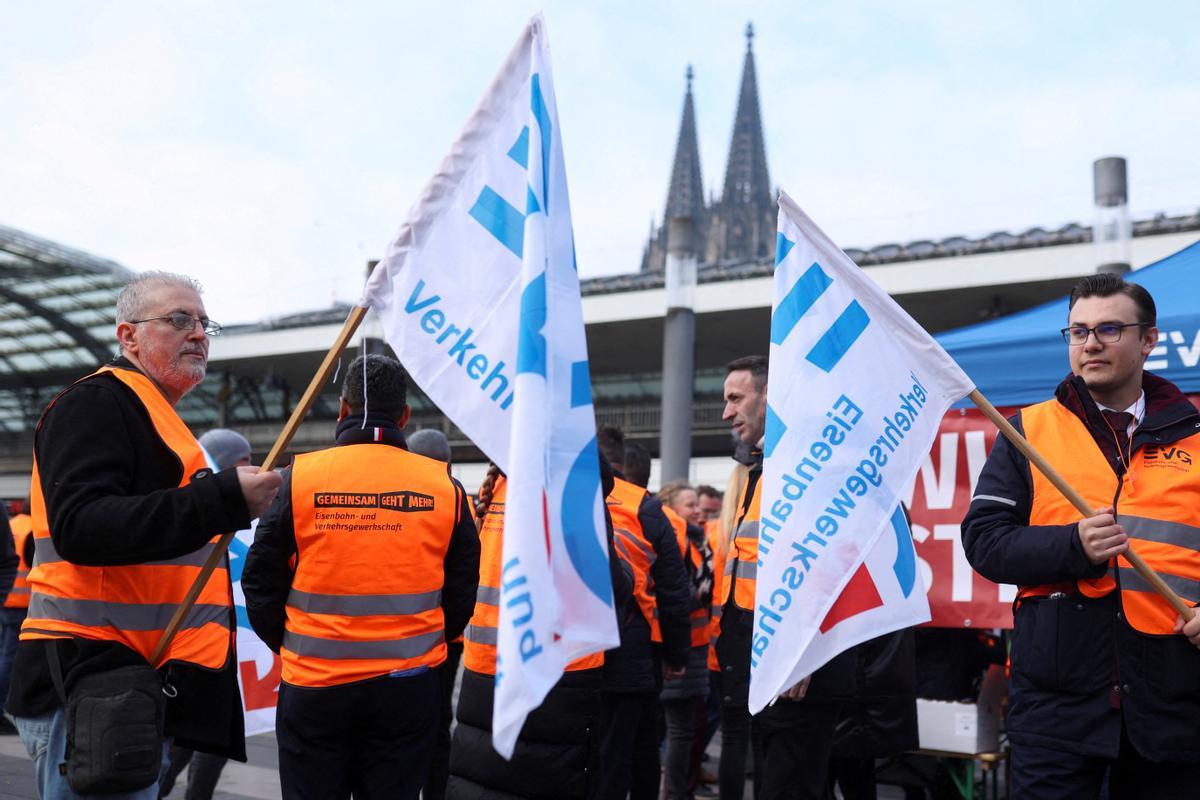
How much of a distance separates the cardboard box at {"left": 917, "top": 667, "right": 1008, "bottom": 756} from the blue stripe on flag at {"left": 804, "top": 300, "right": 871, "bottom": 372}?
240 centimetres

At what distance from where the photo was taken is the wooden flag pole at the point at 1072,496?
274cm

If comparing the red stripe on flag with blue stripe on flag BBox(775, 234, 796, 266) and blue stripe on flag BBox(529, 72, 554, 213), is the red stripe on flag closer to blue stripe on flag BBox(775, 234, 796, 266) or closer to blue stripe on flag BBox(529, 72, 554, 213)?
blue stripe on flag BBox(775, 234, 796, 266)

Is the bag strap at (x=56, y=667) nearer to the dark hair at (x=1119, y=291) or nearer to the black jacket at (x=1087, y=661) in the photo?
the black jacket at (x=1087, y=661)

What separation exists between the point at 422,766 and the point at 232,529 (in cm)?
111

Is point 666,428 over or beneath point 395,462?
over

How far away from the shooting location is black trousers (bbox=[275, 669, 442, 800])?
3180 millimetres

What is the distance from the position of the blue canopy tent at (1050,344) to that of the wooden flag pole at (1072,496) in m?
2.16

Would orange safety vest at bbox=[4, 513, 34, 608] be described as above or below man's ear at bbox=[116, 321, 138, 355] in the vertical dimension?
below

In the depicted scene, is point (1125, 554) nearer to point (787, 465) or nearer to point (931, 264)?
point (787, 465)

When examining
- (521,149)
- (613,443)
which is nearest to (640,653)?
(613,443)

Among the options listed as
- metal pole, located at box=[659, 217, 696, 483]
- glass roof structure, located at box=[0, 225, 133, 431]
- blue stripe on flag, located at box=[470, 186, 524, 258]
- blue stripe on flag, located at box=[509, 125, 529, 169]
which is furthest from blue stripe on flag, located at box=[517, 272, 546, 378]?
glass roof structure, located at box=[0, 225, 133, 431]

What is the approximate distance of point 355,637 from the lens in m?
3.21

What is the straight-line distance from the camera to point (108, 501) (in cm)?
249

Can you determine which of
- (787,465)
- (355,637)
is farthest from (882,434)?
(355,637)
